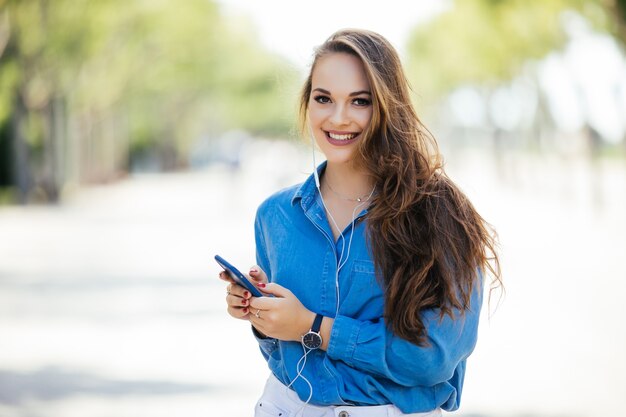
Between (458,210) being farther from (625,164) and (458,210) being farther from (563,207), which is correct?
(625,164)

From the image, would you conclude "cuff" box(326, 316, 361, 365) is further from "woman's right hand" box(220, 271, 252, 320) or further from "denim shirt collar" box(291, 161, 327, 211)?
"denim shirt collar" box(291, 161, 327, 211)

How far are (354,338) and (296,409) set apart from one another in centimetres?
30

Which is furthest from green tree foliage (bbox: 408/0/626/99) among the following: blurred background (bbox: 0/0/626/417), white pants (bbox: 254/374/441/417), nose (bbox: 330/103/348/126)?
white pants (bbox: 254/374/441/417)

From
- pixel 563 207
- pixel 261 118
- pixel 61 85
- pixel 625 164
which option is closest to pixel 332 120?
pixel 563 207

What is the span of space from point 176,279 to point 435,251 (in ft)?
35.8

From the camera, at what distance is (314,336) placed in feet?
8.71

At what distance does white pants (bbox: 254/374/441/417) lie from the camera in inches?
104

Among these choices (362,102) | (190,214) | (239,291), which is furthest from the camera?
(190,214)

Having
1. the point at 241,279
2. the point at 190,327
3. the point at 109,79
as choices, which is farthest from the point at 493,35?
the point at 241,279

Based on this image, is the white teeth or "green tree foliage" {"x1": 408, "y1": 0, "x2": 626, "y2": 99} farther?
"green tree foliage" {"x1": 408, "y1": 0, "x2": 626, "y2": 99}

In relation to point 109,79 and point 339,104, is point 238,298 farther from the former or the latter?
point 109,79

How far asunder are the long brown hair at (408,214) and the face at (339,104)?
0.03 m

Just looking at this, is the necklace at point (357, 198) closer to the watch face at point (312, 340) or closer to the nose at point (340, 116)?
the nose at point (340, 116)

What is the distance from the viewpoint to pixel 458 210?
106 inches
